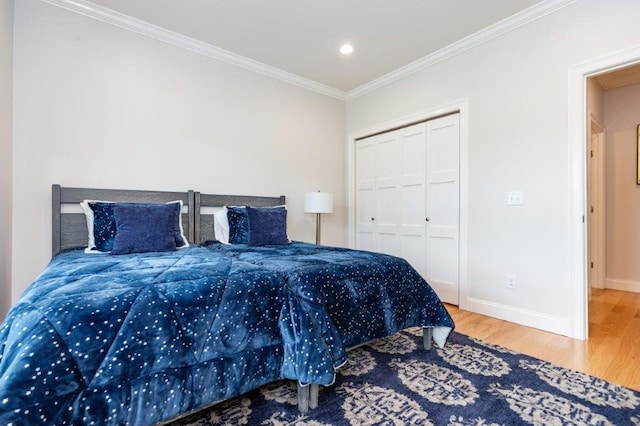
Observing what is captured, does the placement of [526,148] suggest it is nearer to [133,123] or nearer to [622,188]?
[622,188]

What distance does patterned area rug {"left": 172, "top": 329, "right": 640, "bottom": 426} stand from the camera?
4.82 ft

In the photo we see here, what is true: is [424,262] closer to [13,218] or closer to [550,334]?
[550,334]

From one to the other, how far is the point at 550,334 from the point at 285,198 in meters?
2.94

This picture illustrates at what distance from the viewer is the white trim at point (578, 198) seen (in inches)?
96.3

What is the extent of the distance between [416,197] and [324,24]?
209 centimetres

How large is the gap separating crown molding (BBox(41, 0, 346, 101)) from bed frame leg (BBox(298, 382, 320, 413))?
3.31 m

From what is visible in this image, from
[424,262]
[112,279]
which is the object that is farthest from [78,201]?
[424,262]

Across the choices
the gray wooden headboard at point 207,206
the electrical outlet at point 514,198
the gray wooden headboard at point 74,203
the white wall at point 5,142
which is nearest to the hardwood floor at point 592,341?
the electrical outlet at point 514,198

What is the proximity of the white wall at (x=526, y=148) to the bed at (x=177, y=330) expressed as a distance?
1.33m

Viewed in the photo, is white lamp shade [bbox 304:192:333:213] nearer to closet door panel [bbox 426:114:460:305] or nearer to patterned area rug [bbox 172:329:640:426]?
closet door panel [bbox 426:114:460:305]

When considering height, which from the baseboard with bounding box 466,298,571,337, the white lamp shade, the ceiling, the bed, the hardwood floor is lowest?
the hardwood floor

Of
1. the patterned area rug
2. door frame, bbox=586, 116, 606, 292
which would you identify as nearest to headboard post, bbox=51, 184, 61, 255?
the patterned area rug

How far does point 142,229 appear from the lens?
95.3 inches

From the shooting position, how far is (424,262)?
3.68 m
